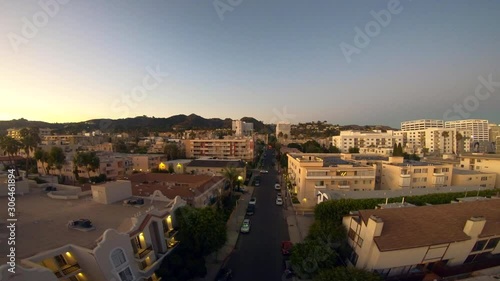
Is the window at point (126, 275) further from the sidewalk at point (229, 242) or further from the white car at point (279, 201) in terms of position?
the white car at point (279, 201)

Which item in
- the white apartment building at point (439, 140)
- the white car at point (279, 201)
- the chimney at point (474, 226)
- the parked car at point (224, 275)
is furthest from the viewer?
the white apartment building at point (439, 140)

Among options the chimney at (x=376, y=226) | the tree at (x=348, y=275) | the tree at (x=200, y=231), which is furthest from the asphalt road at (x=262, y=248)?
the chimney at (x=376, y=226)

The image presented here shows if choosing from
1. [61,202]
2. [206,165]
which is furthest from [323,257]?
[206,165]

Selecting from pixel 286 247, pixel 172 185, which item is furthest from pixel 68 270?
pixel 172 185

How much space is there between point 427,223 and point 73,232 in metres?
26.3

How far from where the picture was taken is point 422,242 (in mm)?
17891

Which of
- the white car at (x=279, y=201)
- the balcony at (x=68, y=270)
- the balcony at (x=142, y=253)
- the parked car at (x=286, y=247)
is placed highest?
the balcony at (x=68, y=270)

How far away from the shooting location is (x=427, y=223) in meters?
19.5

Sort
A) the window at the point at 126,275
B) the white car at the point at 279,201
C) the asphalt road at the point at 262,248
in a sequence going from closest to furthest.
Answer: the window at the point at 126,275
the asphalt road at the point at 262,248
the white car at the point at 279,201

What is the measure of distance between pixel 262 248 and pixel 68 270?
658 inches

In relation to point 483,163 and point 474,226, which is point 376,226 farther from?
point 483,163

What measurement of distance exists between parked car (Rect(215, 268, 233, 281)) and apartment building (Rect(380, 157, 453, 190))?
3203 centimetres

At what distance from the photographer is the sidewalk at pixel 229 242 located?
2192 cm

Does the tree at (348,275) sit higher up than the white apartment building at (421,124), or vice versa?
the white apartment building at (421,124)
